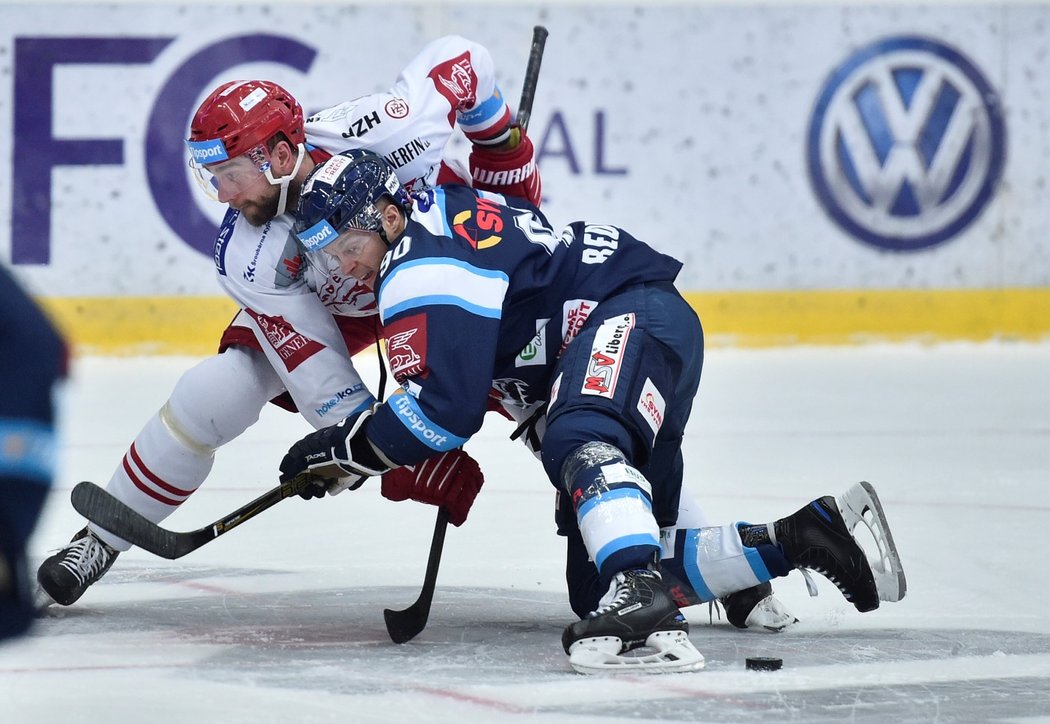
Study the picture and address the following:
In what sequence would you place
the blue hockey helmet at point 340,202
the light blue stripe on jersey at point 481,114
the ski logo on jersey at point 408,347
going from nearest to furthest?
the ski logo on jersey at point 408,347 → the blue hockey helmet at point 340,202 → the light blue stripe on jersey at point 481,114

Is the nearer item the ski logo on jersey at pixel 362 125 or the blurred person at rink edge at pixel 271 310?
the blurred person at rink edge at pixel 271 310

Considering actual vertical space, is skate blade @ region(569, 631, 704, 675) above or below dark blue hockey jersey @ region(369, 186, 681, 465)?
below

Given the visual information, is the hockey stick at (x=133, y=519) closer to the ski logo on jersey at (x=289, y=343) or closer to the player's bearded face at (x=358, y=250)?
the ski logo on jersey at (x=289, y=343)

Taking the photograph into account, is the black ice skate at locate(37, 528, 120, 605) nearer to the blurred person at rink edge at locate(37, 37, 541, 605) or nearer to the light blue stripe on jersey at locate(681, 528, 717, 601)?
the blurred person at rink edge at locate(37, 37, 541, 605)

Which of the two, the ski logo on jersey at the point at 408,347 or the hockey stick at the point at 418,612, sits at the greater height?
the ski logo on jersey at the point at 408,347

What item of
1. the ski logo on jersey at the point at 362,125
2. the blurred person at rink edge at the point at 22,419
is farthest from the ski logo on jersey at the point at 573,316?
the blurred person at rink edge at the point at 22,419

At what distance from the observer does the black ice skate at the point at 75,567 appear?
9.43ft

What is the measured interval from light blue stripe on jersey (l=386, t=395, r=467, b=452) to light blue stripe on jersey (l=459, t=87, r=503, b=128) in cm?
108

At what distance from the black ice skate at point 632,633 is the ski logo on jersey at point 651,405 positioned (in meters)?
0.27

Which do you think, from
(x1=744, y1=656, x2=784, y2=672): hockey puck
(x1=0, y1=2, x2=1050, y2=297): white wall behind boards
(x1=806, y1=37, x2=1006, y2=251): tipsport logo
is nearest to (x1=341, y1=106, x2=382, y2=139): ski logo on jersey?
(x1=744, y1=656, x2=784, y2=672): hockey puck

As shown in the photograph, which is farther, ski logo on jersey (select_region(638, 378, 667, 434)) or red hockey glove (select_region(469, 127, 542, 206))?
red hockey glove (select_region(469, 127, 542, 206))

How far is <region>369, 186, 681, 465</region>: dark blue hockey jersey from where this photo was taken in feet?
8.03

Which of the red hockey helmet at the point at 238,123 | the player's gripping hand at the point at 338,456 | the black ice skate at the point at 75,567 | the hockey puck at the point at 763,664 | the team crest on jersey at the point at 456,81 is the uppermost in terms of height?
the team crest on jersey at the point at 456,81

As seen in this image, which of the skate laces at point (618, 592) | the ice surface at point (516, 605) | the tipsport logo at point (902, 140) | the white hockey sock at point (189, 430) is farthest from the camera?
the tipsport logo at point (902, 140)
